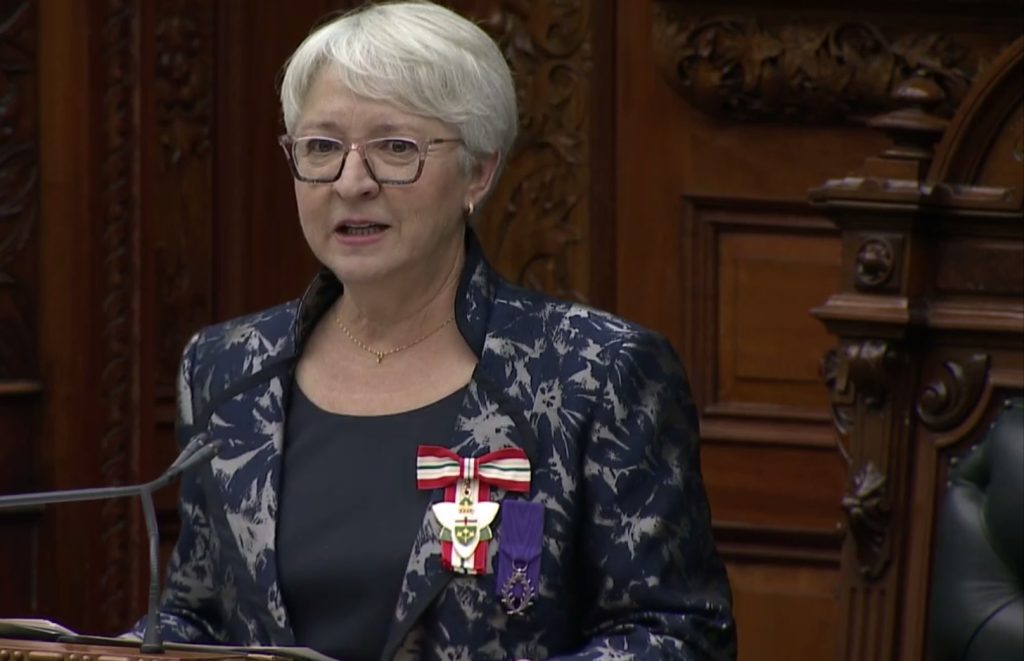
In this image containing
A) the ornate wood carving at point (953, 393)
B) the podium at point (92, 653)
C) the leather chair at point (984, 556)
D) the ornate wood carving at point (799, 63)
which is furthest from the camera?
the ornate wood carving at point (799, 63)

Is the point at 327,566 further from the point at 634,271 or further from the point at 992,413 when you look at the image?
the point at 634,271

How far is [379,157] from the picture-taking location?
2.54 metres

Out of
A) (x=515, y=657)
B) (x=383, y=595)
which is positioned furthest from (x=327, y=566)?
(x=515, y=657)

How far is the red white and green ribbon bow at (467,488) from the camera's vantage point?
247 cm

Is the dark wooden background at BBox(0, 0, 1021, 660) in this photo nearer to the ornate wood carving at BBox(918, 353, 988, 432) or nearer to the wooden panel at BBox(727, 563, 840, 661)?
the wooden panel at BBox(727, 563, 840, 661)

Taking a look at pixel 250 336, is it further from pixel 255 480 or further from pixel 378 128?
pixel 378 128

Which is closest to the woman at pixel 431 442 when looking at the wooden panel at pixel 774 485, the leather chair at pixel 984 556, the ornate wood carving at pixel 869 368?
the leather chair at pixel 984 556

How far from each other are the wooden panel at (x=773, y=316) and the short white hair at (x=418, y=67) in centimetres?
140

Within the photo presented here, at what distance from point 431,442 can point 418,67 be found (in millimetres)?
414

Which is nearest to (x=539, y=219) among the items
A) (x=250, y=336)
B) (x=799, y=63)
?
(x=799, y=63)

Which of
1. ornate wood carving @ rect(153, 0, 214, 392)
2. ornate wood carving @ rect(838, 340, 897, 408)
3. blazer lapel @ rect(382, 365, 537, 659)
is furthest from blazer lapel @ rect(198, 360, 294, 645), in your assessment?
ornate wood carving @ rect(153, 0, 214, 392)

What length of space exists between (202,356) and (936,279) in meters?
0.95

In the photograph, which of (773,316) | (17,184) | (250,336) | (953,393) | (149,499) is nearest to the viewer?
(149,499)

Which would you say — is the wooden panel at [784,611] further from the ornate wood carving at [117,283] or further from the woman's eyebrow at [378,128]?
the woman's eyebrow at [378,128]
